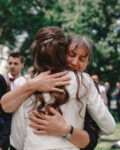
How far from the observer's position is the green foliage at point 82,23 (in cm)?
2334

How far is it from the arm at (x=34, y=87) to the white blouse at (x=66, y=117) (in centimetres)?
4

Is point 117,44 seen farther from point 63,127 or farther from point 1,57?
point 63,127

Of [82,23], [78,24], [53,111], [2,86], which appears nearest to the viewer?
[53,111]

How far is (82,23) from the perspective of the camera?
77.7ft

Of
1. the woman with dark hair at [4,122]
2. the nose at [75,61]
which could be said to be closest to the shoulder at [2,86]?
the woman with dark hair at [4,122]

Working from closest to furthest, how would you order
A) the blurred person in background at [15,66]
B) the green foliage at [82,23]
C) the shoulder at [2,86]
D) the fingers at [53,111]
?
the fingers at [53,111] → the shoulder at [2,86] → the blurred person in background at [15,66] → the green foliage at [82,23]

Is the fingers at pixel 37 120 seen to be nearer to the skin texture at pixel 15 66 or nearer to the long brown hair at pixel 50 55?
the long brown hair at pixel 50 55

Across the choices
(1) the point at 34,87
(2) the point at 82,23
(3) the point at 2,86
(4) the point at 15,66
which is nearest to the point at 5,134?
(3) the point at 2,86

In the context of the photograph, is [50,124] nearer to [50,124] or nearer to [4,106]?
[50,124]

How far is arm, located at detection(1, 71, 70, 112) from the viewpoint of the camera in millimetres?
1982

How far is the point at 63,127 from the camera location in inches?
78.1

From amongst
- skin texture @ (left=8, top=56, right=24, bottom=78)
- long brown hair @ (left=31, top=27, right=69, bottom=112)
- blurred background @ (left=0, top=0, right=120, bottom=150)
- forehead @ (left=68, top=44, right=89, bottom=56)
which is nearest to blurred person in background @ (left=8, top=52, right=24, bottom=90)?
skin texture @ (left=8, top=56, right=24, bottom=78)

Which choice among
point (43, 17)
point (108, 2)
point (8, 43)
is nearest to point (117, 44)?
point (108, 2)

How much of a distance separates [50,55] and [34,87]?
0.79 feet
